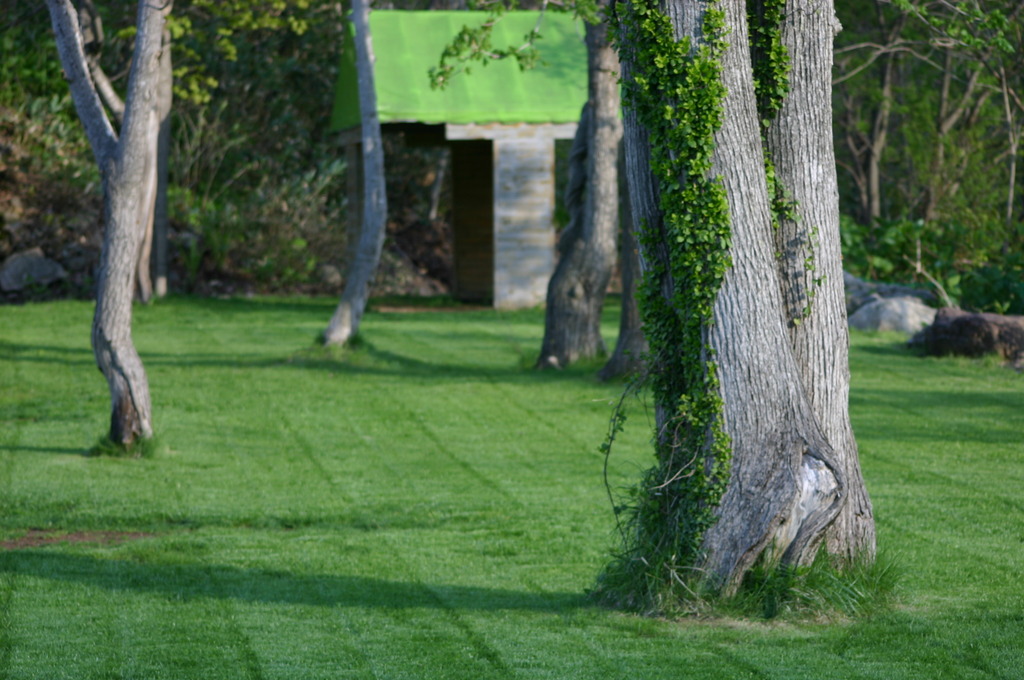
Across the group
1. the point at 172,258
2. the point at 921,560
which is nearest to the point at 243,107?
the point at 172,258

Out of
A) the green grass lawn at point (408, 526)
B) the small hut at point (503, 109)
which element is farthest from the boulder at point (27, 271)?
the green grass lawn at point (408, 526)

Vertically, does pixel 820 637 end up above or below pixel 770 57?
below

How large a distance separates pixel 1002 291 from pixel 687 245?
11997 millimetres

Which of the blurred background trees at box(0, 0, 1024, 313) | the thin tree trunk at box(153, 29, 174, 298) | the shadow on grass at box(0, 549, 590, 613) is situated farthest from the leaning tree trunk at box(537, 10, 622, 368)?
the thin tree trunk at box(153, 29, 174, 298)

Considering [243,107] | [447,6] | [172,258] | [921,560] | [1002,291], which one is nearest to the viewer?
[921,560]

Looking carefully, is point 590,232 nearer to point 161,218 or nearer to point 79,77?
point 79,77

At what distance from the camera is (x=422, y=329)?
1817 centimetres

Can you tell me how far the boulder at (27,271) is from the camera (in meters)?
21.8

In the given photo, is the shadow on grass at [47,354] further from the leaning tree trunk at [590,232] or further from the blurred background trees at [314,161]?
the leaning tree trunk at [590,232]

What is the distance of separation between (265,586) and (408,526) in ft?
5.34

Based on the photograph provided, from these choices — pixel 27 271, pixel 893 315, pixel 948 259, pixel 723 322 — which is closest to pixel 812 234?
pixel 723 322

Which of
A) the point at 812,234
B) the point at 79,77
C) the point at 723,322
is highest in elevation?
the point at 79,77

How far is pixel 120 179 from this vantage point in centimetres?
980

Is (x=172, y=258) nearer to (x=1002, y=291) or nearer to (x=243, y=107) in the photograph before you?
(x=243, y=107)
